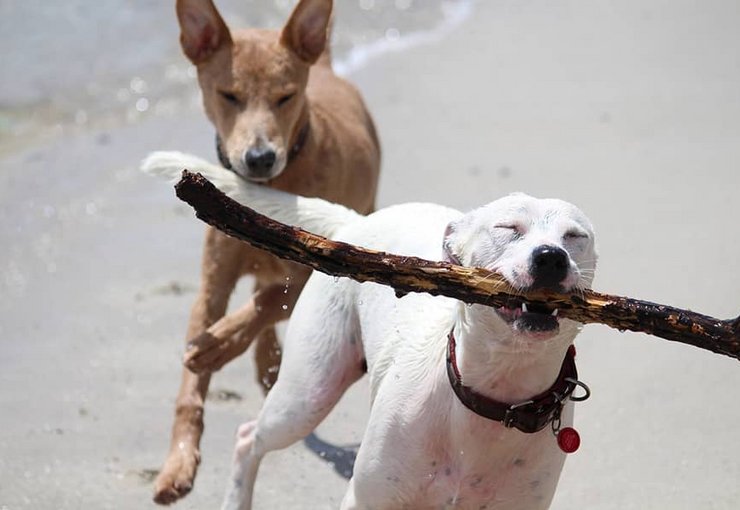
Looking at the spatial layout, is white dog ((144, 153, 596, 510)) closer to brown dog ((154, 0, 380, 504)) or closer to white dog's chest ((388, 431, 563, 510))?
white dog's chest ((388, 431, 563, 510))

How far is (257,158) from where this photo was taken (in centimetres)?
504

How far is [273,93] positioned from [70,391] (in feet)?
5.29

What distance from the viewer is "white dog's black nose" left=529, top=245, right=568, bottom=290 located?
3.02 metres

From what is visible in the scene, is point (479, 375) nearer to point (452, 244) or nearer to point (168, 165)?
point (452, 244)

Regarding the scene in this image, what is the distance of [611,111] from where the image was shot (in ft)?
27.1

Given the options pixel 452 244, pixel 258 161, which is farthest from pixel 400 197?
pixel 452 244

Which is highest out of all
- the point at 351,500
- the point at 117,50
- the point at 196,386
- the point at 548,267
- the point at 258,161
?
the point at 548,267

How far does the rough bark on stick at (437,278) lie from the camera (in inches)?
118

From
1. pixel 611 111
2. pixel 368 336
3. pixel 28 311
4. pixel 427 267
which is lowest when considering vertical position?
pixel 28 311

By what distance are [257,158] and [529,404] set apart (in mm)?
2157

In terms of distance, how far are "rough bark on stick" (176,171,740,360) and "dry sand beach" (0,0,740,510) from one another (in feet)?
5.26

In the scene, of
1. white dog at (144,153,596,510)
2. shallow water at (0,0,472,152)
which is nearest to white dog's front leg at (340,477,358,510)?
white dog at (144,153,596,510)

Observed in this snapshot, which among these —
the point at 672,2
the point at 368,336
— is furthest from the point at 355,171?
the point at 672,2

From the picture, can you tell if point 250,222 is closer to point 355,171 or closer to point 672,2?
point 355,171
